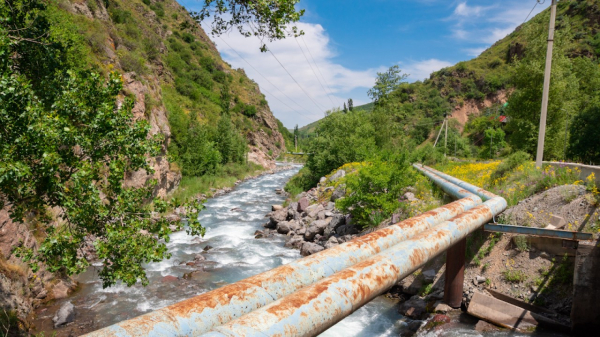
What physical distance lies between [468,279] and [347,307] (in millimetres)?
7309

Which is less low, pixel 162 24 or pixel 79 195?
pixel 162 24

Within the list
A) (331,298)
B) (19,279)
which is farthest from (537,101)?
(19,279)

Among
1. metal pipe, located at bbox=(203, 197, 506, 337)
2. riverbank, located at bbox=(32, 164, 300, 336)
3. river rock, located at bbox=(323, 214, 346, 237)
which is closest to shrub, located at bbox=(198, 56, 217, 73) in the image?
riverbank, located at bbox=(32, 164, 300, 336)

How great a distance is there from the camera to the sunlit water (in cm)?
916

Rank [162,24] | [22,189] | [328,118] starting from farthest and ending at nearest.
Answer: [162,24]
[328,118]
[22,189]

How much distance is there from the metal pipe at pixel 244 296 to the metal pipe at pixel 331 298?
1.03ft

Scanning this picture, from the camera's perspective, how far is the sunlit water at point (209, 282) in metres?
9.16

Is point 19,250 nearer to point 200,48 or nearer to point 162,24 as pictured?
point 162,24

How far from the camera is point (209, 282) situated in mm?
12703

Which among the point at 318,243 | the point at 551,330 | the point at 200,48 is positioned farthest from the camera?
the point at 200,48

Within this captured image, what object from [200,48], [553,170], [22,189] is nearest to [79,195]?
[22,189]

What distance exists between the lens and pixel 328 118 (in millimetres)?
45062

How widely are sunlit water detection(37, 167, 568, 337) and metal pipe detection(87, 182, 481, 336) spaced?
4.86 meters

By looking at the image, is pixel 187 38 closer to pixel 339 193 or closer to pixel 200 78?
pixel 200 78
